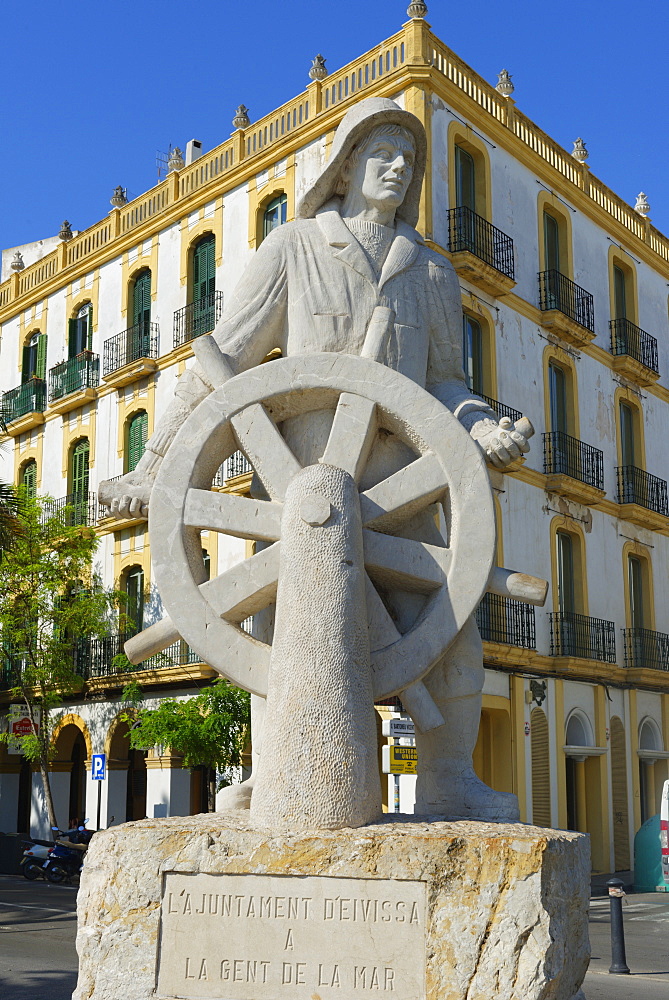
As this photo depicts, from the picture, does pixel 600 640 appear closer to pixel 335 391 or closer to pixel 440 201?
pixel 440 201

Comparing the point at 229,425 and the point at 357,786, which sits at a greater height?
the point at 229,425

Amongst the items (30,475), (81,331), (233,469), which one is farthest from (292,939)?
(30,475)

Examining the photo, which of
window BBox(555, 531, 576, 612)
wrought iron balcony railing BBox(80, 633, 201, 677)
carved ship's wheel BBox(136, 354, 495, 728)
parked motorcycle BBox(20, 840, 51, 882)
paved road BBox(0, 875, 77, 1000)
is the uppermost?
window BBox(555, 531, 576, 612)

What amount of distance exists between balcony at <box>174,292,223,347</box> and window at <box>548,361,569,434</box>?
24.4ft

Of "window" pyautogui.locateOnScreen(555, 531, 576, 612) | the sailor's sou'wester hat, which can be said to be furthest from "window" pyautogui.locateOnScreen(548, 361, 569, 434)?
the sailor's sou'wester hat

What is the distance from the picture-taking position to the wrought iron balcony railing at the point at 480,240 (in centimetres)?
2359

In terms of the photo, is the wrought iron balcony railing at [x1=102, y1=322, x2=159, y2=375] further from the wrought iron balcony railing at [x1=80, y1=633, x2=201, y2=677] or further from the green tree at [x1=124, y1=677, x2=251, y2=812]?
the green tree at [x1=124, y1=677, x2=251, y2=812]

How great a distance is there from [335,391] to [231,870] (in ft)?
5.75

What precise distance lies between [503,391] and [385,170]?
1985cm

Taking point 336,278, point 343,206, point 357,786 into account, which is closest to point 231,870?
point 357,786

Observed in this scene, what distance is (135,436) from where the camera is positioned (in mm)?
28797

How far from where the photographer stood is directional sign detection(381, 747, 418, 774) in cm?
1490

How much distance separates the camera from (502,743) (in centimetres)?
2378

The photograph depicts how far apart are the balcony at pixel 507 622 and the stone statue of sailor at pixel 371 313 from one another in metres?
17.8
